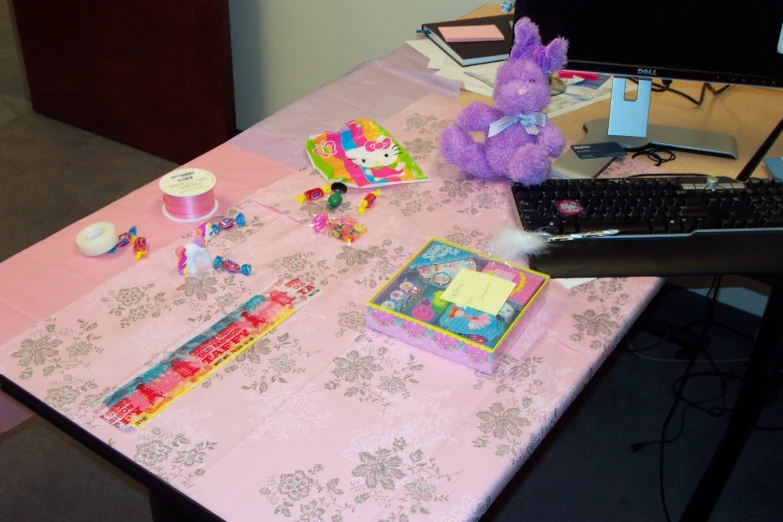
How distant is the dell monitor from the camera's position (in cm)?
125

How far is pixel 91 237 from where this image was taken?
3.54 feet

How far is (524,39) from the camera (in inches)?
45.4

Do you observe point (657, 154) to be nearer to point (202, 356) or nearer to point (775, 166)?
point (775, 166)

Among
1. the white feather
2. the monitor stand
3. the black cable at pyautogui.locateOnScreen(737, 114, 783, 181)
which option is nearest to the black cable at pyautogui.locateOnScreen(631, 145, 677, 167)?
the monitor stand

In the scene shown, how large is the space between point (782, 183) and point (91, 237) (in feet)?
3.54

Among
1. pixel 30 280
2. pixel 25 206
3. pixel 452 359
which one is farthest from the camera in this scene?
pixel 25 206

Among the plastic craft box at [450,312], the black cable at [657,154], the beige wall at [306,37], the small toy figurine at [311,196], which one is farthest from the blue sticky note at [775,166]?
the beige wall at [306,37]

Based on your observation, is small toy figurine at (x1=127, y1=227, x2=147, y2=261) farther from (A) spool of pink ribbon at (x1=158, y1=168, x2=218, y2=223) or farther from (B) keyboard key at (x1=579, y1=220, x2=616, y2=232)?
(B) keyboard key at (x1=579, y1=220, x2=616, y2=232)

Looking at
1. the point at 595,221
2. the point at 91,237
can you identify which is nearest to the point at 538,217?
the point at 595,221

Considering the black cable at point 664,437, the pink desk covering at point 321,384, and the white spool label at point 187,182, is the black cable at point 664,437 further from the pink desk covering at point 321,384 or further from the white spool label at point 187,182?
the white spool label at point 187,182

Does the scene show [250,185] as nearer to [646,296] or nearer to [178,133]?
[646,296]

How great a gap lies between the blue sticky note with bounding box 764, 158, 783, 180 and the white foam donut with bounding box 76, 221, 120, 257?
1079 mm

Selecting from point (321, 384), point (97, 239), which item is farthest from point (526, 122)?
point (97, 239)

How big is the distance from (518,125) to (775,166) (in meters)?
A: 0.48
